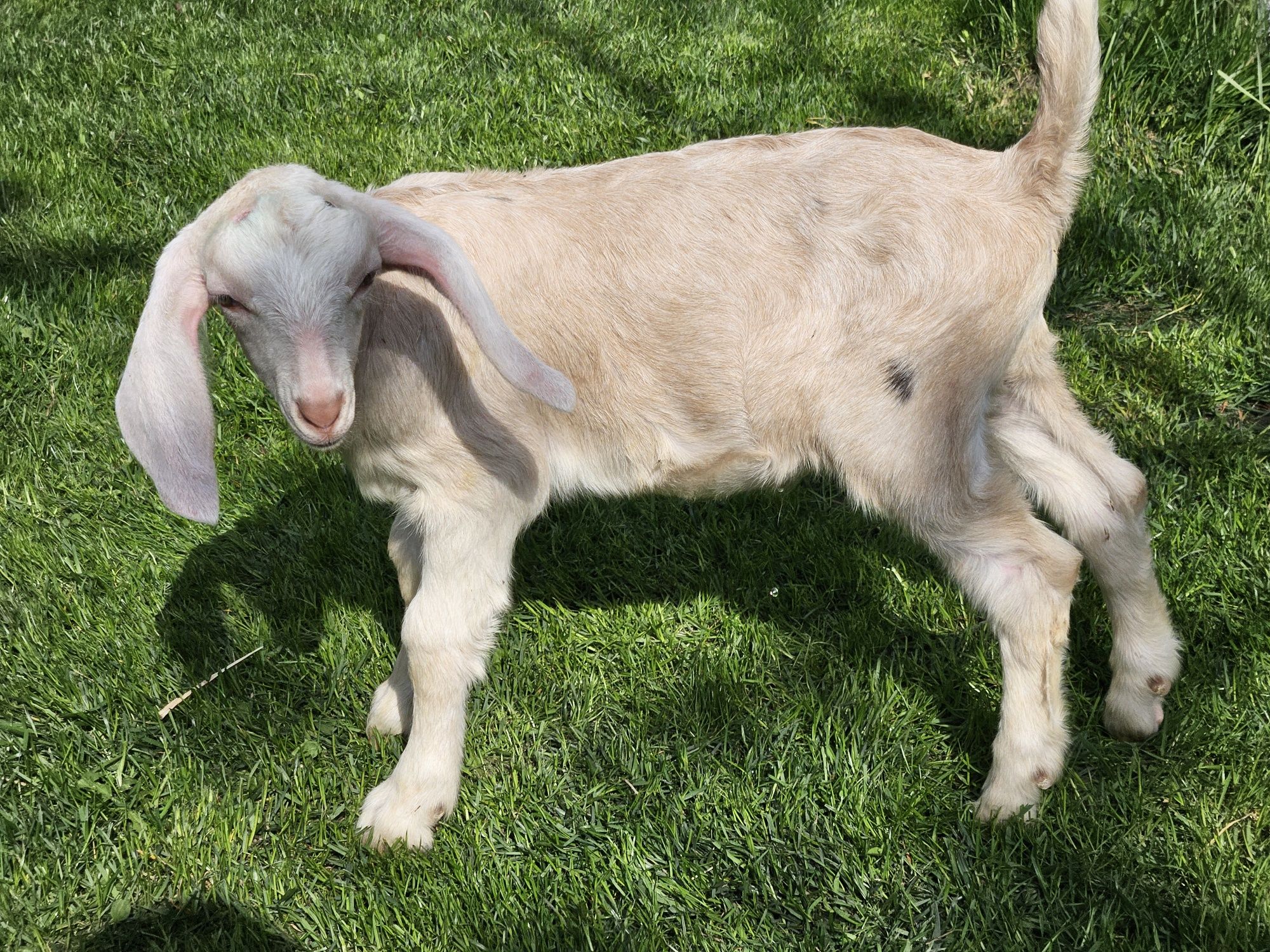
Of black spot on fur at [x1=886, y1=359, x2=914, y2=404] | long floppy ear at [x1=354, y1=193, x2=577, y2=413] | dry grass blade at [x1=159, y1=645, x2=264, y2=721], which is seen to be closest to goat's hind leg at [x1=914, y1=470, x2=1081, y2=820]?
black spot on fur at [x1=886, y1=359, x2=914, y2=404]

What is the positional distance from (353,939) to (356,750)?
22.5 inches

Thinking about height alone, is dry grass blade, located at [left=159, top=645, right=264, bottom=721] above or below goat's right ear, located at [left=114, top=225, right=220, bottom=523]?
below

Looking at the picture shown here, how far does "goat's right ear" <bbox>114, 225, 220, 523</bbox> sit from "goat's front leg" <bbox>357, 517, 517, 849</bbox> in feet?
2.02

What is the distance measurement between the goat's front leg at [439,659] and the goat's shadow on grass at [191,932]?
1.03ft

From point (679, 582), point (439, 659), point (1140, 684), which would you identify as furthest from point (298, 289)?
point (1140, 684)

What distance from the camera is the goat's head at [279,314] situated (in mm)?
2207

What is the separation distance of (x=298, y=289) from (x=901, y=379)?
1339 mm

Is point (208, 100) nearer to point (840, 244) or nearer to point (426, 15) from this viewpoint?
point (426, 15)

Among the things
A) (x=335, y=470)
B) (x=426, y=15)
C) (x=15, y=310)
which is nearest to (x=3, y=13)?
(x=426, y=15)

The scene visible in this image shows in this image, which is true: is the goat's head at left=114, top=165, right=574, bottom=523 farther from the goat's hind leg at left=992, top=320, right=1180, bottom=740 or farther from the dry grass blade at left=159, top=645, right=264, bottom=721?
the goat's hind leg at left=992, top=320, right=1180, bottom=740

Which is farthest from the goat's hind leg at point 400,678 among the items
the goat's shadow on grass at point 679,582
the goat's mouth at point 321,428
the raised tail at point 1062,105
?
the raised tail at point 1062,105

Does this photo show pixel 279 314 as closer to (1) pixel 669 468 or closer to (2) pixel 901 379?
(1) pixel 669 468

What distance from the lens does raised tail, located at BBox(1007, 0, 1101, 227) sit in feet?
8.38

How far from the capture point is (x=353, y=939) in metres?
2.53
